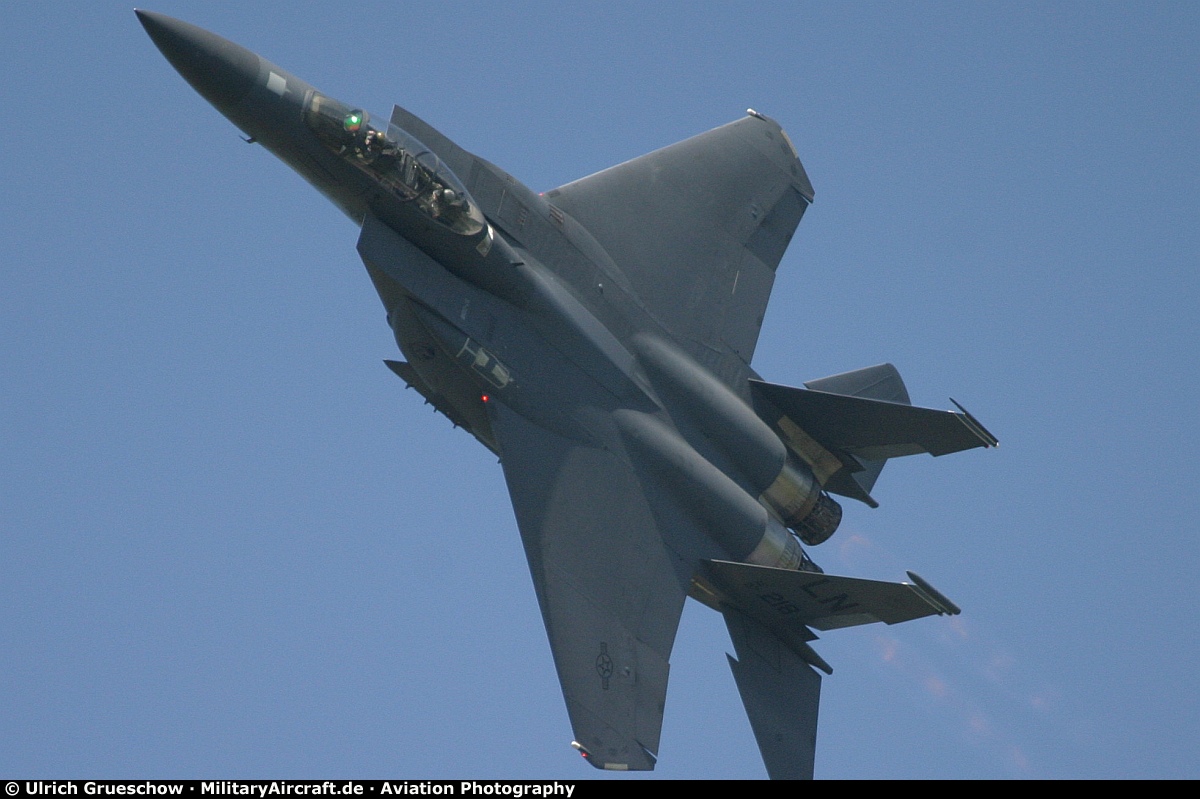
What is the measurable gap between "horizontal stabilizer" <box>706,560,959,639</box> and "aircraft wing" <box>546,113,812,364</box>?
11.8 ft

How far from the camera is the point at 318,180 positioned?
62.8 feet

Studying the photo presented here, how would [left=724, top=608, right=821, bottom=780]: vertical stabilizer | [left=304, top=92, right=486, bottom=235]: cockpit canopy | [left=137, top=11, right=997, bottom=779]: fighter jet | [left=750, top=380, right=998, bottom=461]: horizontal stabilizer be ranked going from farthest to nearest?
[left=750, top=380, right=998, bottom=461]: horizontal stabilizer → [left=724, top=608, right=821, bottom=780]: vertical stabilizer → [left=137, top=11, right=997, bottom=779]: fighter jet → [left=304, top=92, right=486, bottom=235]: cockpit canopy

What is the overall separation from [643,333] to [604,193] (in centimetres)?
248

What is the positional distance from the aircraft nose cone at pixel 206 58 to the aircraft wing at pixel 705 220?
16.2ft

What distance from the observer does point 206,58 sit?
59.8 feet

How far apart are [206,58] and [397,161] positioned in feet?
8.50

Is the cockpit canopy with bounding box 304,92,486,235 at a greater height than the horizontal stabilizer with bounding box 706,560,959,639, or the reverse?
the cockpit canopy with bounding box 304,92,486,235

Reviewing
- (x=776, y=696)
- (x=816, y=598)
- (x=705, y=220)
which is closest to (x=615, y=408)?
(x=816, y=598)

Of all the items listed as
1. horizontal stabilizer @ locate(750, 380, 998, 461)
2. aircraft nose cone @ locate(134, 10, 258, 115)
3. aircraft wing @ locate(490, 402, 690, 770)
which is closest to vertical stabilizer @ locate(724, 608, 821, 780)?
aircraft wing @ locate(490, 402, 690, 770)

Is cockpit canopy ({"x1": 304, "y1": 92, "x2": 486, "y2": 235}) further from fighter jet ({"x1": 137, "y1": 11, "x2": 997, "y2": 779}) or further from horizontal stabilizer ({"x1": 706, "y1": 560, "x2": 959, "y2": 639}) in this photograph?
horizontal stabilizer ({"x1": 706, "y1": 560, "x2": 959, "y2": 639})

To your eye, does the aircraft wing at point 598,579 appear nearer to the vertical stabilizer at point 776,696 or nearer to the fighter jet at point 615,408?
the fighter jet at point 615,408

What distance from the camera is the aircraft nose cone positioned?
18125 millimetres

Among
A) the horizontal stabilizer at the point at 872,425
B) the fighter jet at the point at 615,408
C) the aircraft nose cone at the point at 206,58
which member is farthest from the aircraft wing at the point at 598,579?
the aircraft nose cone at the point at 206,58

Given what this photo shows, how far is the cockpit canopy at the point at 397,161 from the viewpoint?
61.0ft
